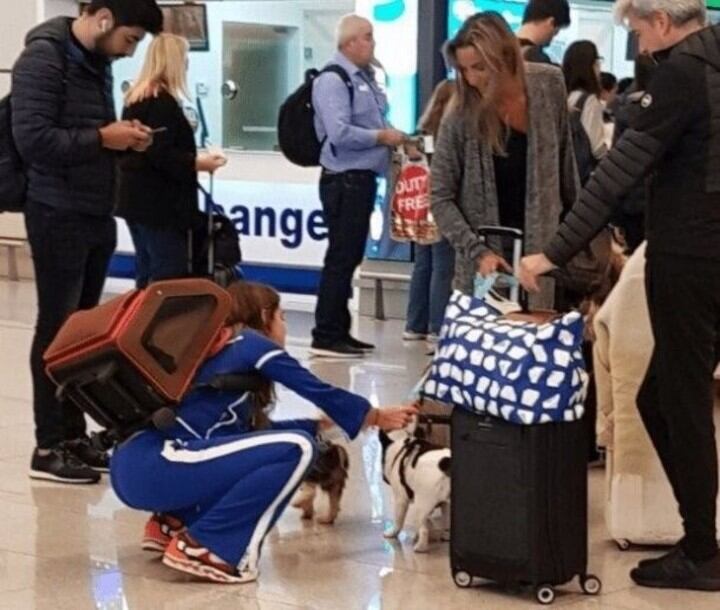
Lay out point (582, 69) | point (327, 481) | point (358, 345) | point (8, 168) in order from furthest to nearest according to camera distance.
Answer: point (358, 345) → point (582, 69) → point (8, 168) → point (327, 481)

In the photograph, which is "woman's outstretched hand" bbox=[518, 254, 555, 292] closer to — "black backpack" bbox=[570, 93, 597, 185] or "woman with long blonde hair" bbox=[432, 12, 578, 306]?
"woman with long blonde hair" bbox=[432, 12, 578, 306]

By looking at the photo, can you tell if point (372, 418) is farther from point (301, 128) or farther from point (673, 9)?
point (301, 128)

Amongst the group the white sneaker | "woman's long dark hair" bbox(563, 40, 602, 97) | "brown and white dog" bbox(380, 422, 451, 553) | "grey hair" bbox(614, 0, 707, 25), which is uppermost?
"grey hair" bbox(614, 0, 707, 25)

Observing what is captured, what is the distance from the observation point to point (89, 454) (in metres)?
5.74

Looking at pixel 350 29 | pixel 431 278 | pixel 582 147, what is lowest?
pixel 431 278

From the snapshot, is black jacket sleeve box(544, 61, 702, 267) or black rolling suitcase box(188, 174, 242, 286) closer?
black jacket sleeve box(544, 61, 702, 267)

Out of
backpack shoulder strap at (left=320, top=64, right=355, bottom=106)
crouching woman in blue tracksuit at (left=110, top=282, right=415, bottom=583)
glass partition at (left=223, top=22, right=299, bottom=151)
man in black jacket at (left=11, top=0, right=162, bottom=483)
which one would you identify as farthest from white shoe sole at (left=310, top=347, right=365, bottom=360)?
crouching woman in blue tracksuit at (left=110, top=282, right=415, bottom=583)

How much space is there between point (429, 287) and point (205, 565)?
470 centimetres

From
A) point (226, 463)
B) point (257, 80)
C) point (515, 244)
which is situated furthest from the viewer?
point (257, 80)

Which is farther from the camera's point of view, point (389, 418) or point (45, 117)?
point (45, 117)

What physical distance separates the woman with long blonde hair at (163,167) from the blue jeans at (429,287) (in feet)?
5.63

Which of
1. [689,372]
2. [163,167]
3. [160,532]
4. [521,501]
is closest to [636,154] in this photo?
[689,372]

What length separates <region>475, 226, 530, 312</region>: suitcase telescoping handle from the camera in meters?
4.63

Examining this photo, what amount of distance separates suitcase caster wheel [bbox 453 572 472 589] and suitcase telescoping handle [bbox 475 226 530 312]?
2.37 feet
